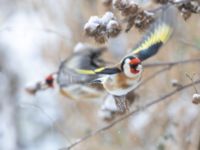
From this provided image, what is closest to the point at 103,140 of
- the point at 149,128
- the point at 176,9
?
the point at 149,128

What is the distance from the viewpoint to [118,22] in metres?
1.04

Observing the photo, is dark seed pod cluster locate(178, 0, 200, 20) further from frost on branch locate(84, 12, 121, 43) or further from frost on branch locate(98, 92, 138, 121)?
frost on branch locate(98, 92, 138, 121)

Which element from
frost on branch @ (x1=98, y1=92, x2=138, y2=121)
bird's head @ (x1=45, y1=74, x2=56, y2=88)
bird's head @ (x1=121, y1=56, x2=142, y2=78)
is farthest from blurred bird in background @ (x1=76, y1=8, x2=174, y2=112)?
bird's head @ (x1=45, y1=74, x2=56, y2=88)

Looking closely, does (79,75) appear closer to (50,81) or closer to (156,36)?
(156,36)

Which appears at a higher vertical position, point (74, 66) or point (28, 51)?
point (28, 51)

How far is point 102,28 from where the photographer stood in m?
1.02

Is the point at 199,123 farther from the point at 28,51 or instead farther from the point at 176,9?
the point at 28,51

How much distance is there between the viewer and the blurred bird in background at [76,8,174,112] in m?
1.02

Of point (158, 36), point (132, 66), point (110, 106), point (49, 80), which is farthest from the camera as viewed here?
point (49, 80)

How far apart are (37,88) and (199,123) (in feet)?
1.66

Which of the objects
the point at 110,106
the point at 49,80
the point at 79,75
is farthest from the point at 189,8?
the point at 49,80

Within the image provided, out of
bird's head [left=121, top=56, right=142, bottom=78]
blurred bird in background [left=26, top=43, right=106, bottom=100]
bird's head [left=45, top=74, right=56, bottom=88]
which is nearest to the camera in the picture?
bird's head [left=121, top=56, right=142, bottom=78]

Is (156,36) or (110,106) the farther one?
(110,106)

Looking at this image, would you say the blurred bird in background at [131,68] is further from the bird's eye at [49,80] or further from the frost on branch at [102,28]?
the bird's eye at [49,80]
